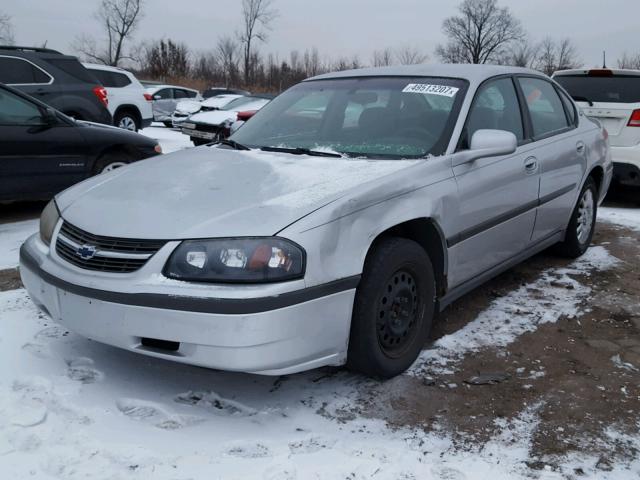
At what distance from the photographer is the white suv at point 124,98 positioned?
518 inches

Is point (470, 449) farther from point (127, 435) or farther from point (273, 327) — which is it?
point (127, 435)

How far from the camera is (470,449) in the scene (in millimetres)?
2502

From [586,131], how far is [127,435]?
4225 mm

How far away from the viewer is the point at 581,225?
513cm

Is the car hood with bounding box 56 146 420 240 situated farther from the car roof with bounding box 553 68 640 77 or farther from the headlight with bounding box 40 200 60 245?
the car roof with bounding box 553 68 640 77

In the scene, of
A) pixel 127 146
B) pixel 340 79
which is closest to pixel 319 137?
pixel 340 79

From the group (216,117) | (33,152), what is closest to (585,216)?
(33,152)

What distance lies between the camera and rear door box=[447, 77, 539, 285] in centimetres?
340

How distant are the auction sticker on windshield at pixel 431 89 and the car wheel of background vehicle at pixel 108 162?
377 cm

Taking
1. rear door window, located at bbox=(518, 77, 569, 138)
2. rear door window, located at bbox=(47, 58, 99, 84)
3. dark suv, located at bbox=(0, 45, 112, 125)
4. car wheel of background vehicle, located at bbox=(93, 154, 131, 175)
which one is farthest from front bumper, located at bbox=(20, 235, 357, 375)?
rear door window, located at bbox=(47, 58, 99, 84)

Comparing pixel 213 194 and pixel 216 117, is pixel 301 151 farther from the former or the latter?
pixel 216 117

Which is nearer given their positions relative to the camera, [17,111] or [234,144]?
[234,144]

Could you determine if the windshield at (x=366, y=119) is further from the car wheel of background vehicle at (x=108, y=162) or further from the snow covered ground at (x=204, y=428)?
the car wheel of background vehicle at (x=108, y=162)

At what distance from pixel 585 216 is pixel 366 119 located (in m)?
2.47
